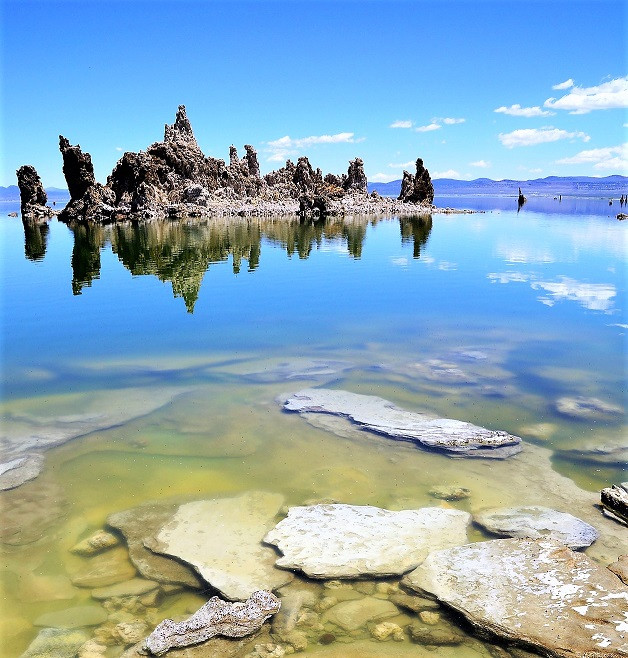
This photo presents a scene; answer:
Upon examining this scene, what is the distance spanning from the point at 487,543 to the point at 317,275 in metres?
21.5

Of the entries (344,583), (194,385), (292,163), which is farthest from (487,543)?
(292,163)

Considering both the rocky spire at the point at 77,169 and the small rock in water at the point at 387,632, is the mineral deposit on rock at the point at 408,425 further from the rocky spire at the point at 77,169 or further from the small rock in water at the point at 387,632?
the rocky spire at the point at 77,169

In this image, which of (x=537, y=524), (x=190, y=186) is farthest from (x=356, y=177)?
(x=537, y=524)

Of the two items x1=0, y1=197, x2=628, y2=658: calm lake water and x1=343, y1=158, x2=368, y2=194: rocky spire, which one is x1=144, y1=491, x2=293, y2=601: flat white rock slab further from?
x1=343, y1=158, x2=368, y2=194: rocky spire

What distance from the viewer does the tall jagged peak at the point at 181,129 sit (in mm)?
94062

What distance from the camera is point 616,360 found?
12.8m

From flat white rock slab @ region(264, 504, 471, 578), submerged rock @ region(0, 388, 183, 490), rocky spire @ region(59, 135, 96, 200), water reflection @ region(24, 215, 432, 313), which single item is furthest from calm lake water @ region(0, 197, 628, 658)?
rocky spire @ region(59, 135, 96, 200)

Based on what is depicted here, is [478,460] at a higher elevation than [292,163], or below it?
below

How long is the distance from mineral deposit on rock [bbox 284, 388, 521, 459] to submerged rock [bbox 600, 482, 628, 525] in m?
1.55

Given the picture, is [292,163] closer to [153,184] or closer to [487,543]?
[153,184]

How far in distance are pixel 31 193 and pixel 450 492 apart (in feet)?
313

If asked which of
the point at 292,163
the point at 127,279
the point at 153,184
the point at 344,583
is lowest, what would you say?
the point at 344,583

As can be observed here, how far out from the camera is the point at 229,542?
20.4 feet

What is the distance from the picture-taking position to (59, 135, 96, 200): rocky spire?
7788 cm
